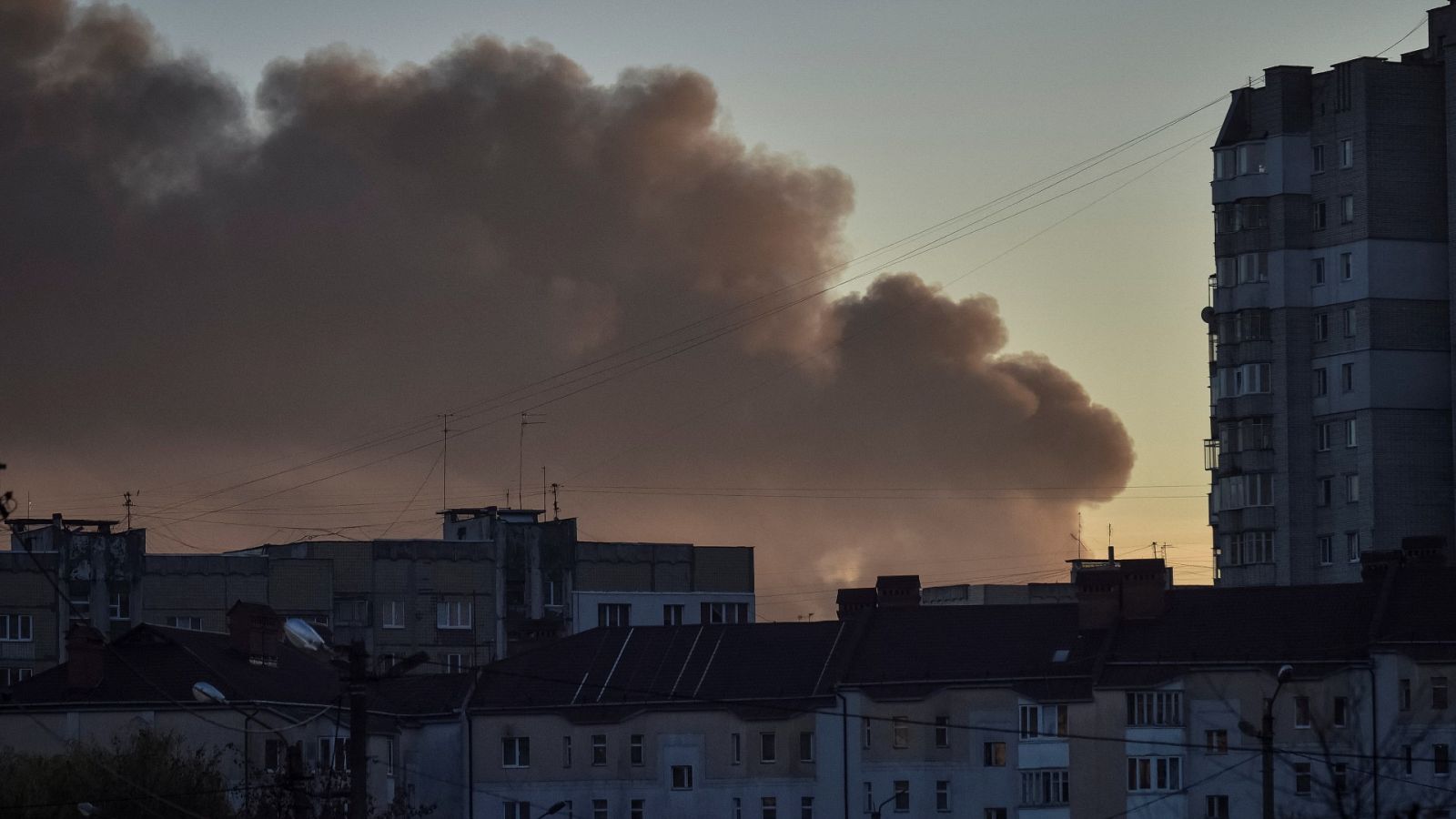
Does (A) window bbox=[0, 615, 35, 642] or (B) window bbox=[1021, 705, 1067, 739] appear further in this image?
(A) window bbox=[0, 615, 35, 642]

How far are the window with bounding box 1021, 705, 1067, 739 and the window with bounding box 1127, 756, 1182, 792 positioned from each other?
3837mm

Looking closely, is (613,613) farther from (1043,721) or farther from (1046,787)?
(1046,787)

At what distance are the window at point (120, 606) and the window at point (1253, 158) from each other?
69013mm

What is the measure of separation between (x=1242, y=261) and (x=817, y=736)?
4577cm

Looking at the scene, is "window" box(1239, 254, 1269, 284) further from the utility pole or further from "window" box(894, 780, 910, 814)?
the utility pole

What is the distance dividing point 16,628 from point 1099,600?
6913 centimetres

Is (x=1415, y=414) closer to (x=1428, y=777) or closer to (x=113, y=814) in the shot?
(x=1428, y=777)

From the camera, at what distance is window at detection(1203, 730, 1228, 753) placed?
4181 inches

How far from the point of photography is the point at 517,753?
118125 millimetres

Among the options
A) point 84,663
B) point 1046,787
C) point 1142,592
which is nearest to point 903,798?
point 1046,787

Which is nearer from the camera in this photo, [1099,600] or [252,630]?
[252,630]

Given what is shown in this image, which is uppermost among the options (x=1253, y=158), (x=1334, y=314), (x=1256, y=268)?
(x=1253, y=158)

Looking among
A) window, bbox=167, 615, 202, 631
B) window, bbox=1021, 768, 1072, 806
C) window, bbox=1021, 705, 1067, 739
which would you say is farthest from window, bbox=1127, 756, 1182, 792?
window, bbox=167, 615, 202, 631

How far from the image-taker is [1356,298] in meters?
143
